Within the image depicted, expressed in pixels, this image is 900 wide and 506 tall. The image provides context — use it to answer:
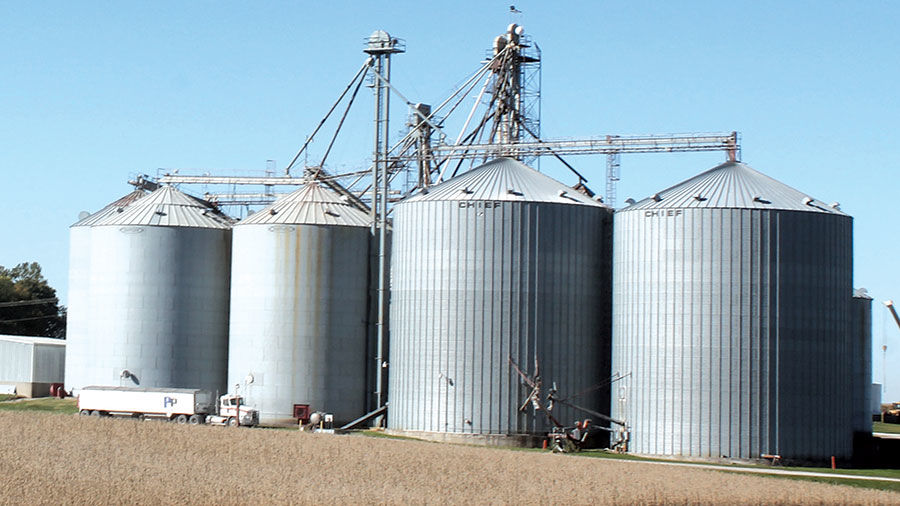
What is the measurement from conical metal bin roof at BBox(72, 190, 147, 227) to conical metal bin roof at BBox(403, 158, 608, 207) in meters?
25.4

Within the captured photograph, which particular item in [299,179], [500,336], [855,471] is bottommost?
[855,471]

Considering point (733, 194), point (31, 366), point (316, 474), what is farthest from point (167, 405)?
point (733, 194)

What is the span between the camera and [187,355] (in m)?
81.7

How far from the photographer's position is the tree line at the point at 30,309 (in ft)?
466

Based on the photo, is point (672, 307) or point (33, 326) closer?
point (672, 307)

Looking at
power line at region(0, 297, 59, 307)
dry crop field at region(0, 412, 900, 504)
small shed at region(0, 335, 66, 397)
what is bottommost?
dry crop field at region(0, 412, 900, 504)

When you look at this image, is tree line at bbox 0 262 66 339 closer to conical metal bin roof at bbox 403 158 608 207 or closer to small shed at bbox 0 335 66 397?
small shed at bbox 0 335 66 397

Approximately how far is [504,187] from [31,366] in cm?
4527

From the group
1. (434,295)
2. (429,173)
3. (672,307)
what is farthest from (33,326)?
(672,307)

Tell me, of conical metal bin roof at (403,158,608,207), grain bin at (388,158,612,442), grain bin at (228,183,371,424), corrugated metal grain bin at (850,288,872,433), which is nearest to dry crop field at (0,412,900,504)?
grain bin at (388,158,612,442)

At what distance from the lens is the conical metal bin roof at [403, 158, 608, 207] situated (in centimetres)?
7044

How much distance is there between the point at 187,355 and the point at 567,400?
84.0 feet

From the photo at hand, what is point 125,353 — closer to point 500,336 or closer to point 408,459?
point 500,336

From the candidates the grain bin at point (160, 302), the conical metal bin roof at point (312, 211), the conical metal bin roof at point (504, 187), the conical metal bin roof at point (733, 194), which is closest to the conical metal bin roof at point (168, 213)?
the grain bin at point (160, 302)
